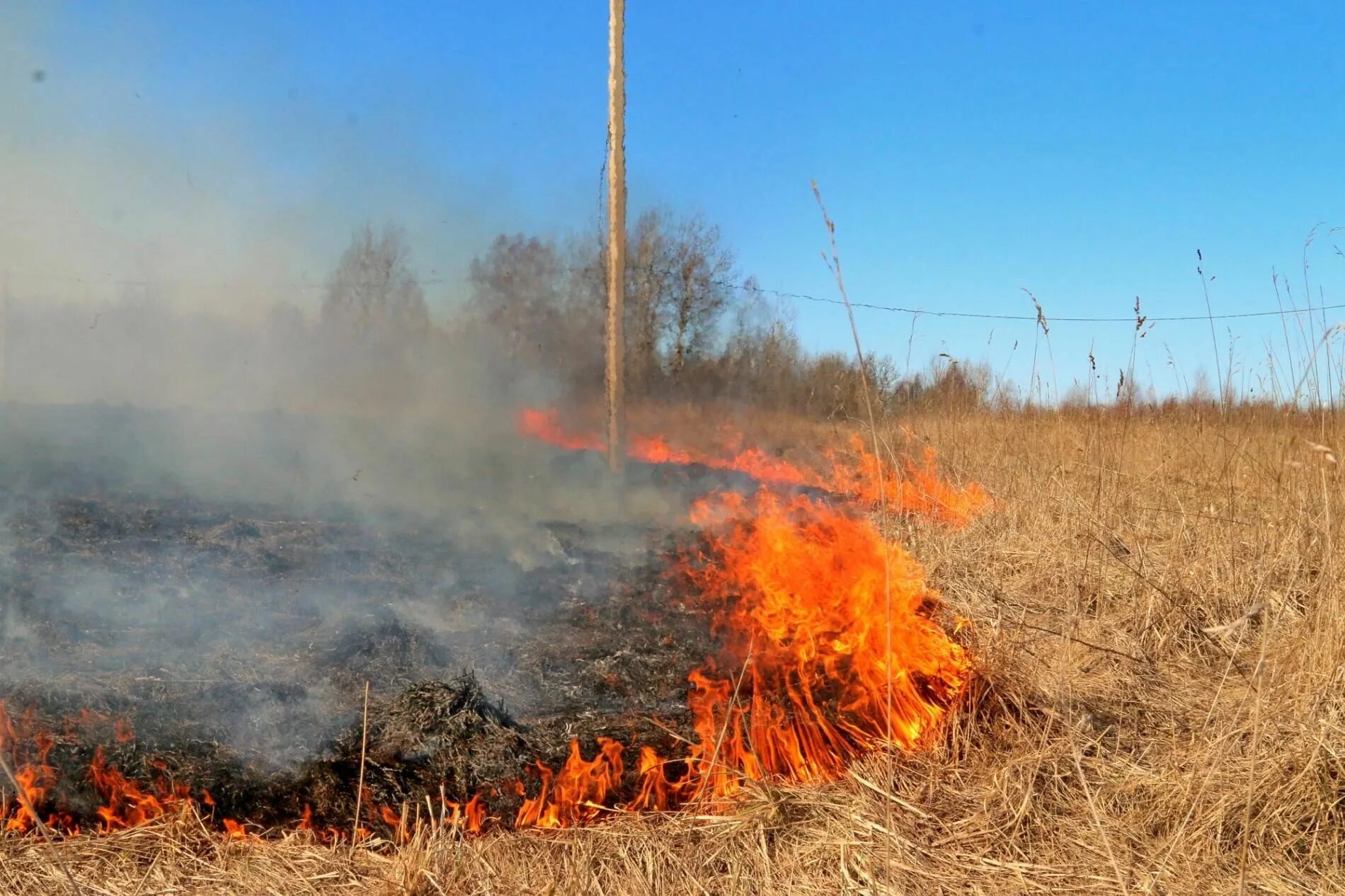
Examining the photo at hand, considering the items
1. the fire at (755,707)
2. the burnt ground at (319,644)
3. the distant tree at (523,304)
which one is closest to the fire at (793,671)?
the fire at (755,707)

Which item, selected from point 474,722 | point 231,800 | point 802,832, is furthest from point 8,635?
point 802,832

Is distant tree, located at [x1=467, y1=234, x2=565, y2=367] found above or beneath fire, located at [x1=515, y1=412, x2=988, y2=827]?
above

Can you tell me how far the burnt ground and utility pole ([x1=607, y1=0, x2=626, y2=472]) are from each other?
72.9 inches

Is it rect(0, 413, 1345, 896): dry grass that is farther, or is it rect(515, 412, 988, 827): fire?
rect(515, 412, 988, 827): fire

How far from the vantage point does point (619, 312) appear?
716 cm

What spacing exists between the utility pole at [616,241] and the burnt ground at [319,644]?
6.08 ft

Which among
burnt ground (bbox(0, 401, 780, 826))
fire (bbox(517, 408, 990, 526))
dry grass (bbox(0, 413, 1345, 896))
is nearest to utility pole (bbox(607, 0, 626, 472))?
fire (bbox(517, 408, 990, 526))

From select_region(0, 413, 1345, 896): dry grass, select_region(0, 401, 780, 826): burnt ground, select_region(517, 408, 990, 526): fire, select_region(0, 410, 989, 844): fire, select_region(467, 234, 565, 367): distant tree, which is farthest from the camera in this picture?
select_region(467, 234, 565, 367): distant tree

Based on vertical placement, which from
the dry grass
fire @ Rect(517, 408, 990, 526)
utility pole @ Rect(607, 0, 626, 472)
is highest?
utility pole @ Rect(607, 0, 626, 472)

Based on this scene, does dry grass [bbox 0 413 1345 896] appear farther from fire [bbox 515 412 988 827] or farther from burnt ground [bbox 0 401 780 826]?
burnt ground [bbox 0 401 780 826]

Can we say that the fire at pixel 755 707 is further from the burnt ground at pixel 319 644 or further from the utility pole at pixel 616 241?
the utility pole at pixel 616 241

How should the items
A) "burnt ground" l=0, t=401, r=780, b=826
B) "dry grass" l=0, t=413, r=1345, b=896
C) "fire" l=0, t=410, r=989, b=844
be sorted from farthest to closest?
"burnt ground" l=0, t=401, r=780, b=826, "fire" l=0, t=410, r=989, b=844, "dry grass" l=0, t=413, r=1345, b=896

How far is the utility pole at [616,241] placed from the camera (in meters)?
6.98

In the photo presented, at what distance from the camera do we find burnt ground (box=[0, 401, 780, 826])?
119 inches
